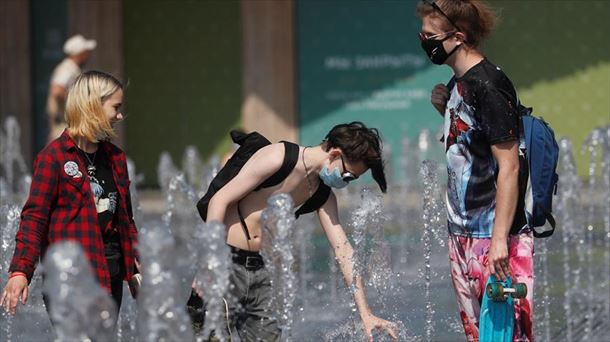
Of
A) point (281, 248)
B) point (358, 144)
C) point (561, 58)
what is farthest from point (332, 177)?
point (561, 58)

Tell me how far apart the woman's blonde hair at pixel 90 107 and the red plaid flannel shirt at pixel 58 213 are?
0.07 m

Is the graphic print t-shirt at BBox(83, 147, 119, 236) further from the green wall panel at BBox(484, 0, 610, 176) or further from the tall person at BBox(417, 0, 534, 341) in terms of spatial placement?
the green wall panel at BBox(484, 0, 610, 176)

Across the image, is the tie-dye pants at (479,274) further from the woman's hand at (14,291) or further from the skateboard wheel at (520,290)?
the woman's hand at (14,291)

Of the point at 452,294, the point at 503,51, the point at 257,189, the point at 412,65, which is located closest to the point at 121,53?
the point at 412,65

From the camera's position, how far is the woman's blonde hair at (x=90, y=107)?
443 centimetres

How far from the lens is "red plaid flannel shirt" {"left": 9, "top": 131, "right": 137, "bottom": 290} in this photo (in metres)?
4.41

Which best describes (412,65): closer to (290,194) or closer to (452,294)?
(452,294)

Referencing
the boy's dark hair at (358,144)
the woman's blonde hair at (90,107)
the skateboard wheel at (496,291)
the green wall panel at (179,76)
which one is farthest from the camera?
the green wall panel at (179,76)

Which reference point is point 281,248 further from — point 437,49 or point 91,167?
point 437,49

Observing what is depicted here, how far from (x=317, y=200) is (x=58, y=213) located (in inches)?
37.3

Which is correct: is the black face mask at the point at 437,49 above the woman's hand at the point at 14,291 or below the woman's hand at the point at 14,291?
above

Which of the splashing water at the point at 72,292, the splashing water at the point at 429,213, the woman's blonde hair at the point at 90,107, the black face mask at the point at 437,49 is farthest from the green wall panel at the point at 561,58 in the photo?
the splashing water at the point at 72,292

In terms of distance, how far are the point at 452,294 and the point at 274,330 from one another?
378 centimetres

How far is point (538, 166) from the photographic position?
14.2ft
